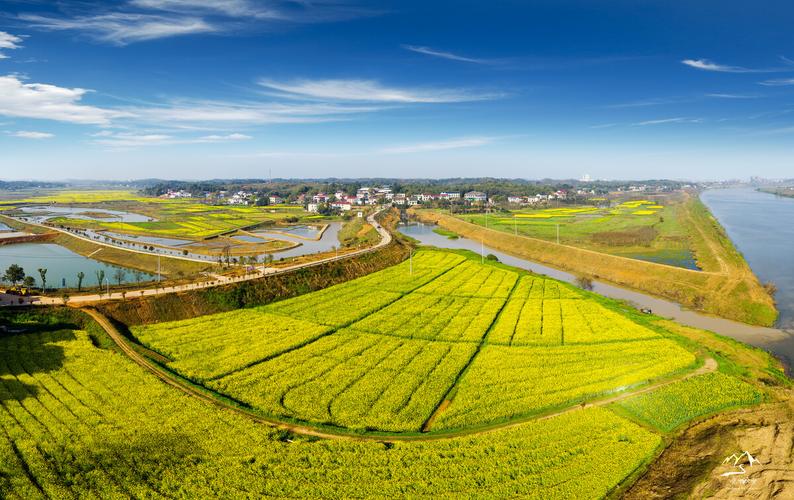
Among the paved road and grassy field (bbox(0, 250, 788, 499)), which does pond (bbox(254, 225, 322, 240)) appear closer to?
the paved road

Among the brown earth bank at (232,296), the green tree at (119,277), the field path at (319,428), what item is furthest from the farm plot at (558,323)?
the green tree at (119,277)

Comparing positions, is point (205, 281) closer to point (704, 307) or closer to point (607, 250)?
point (704, 307)

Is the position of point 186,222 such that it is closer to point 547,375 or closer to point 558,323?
point 558,323

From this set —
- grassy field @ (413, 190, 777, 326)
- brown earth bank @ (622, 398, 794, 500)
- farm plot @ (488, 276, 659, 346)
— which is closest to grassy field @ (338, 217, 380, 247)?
grassy field @ (413, 190, 777, 326)

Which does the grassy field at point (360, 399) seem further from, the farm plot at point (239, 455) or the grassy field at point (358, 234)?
the grassy field at point (358, 234)

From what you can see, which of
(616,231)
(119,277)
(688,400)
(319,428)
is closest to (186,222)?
(119,277)

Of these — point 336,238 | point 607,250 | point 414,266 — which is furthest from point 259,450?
point 336,238
